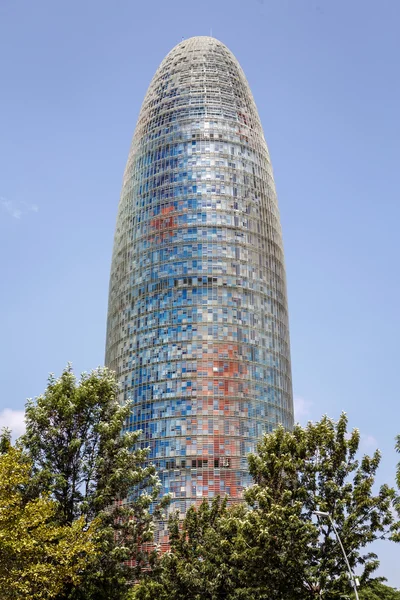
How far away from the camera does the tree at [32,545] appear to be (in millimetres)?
39312

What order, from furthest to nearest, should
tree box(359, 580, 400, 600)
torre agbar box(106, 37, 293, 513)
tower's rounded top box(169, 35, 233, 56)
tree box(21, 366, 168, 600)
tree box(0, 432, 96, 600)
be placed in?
tower's rounded top box(169, 35, 233, 56) < torre agbar box(106, 37, 293, 513) < tree box(359, 580, 400, 600) < tree box(21, 366, 168, 600) < tree box(0, 432, 96, 600)

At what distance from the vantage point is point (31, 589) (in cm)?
4016

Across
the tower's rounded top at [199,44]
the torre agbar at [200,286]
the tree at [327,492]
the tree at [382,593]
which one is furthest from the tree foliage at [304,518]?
the tower's rounded top at [199,44]

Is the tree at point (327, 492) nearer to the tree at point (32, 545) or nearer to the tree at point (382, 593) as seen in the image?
the tree at point (32, 545)

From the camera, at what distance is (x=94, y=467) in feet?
155

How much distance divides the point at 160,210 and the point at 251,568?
303ft

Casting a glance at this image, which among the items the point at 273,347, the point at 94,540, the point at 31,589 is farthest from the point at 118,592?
the point at 273,347

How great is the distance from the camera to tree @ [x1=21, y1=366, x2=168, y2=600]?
151 ft

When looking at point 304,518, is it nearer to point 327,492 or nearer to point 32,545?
point 327,492

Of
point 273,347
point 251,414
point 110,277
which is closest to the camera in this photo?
point 251,414

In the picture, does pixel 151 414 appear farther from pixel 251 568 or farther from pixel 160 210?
pixel 251 568

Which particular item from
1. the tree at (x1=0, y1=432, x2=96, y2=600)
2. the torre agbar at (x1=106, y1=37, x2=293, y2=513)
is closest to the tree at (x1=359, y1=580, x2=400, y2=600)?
the torre agbar at (x1=106, y1=37, x2=293, y2=513)

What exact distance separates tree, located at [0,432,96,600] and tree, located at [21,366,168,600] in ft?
9.47

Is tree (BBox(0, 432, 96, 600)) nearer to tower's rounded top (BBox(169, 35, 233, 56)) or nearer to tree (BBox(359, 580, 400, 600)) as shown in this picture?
tree (BBox(359, 580, 400, 600))
